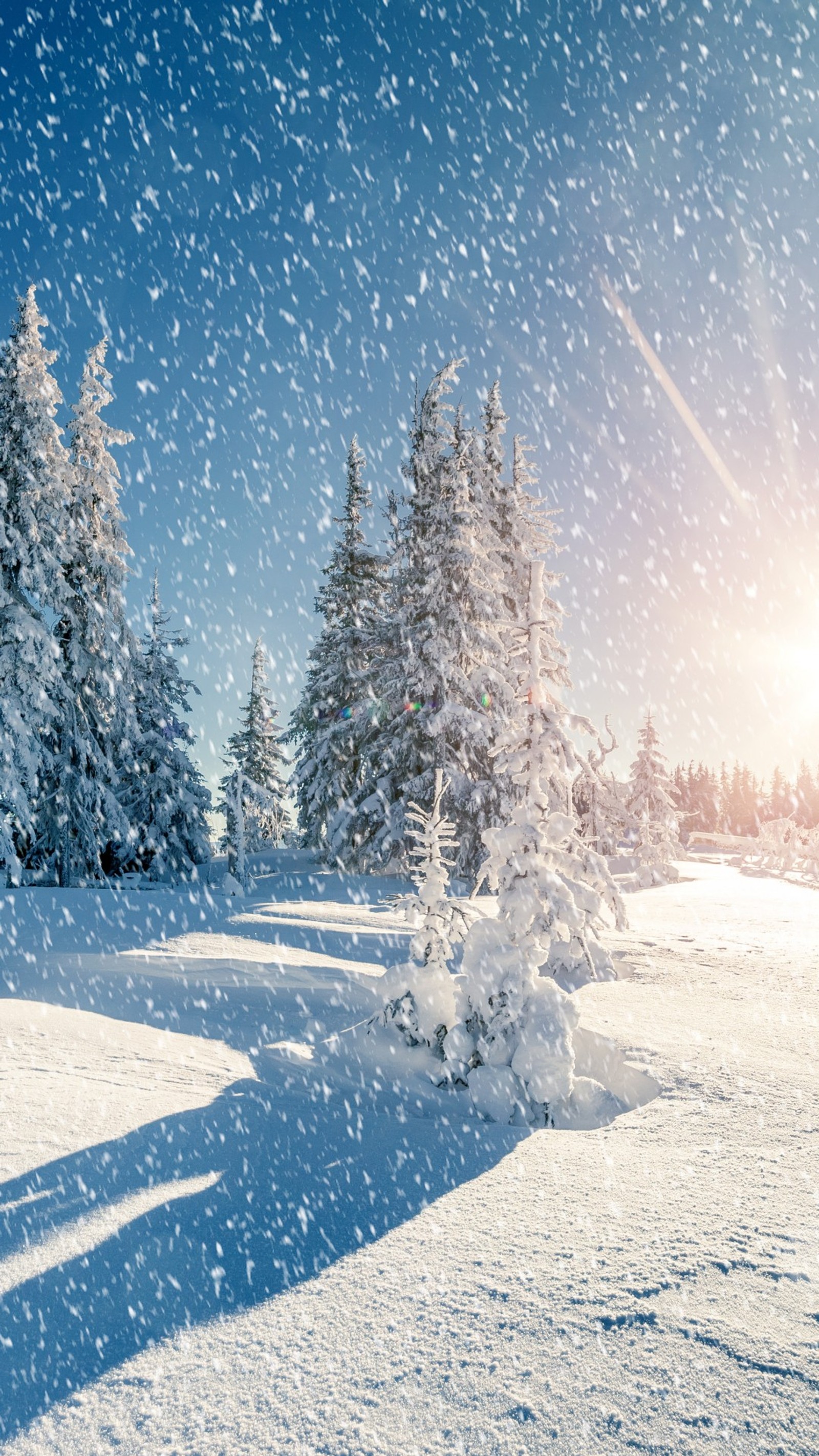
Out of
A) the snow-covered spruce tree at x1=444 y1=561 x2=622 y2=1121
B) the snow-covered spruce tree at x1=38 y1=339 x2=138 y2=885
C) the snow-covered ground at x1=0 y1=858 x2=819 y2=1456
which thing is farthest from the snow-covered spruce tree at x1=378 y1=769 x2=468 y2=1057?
the snow-covered spruce tree at x1=38 y1=339 x2=138 y2=885

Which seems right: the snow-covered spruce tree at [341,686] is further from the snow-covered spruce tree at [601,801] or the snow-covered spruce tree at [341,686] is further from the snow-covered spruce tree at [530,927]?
the snow-covered spruce tree at [530,927]

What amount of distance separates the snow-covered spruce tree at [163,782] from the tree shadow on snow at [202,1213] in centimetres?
2388

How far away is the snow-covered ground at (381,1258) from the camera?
218 centimetres

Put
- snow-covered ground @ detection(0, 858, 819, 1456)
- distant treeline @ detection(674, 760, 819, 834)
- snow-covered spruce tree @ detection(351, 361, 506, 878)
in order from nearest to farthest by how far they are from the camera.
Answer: snow-covered ground @ detection(0, 858, 819, 1456)
snow-covered spruce tree @ detection(351, 361, 506, 878)
distant treeline @ detection(674, 760, 819, 834)

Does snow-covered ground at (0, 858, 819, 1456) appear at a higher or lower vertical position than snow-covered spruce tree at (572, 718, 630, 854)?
lower

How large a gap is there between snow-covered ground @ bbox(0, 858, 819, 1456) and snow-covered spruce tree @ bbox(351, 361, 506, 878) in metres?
12.0

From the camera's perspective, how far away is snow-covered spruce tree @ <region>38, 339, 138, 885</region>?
20.1 metres

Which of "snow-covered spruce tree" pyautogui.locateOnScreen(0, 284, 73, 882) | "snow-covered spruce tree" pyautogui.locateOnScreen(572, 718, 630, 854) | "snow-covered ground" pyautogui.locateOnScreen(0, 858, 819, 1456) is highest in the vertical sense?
"snow-covered spruce tree" pyautogui.locateOnScreen(0, 284, 73, 882)

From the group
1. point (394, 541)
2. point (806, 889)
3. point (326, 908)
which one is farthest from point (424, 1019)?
point (806, 889)

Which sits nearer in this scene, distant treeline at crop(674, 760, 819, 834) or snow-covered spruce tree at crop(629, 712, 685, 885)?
snow-covered spruce tree at crop(629, 712, 685, 885)

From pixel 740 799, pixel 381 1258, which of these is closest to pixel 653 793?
pixel 381 1258

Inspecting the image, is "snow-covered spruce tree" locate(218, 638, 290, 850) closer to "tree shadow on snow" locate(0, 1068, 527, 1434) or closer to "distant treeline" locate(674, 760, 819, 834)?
"tree shadow on snow" locate(0, 1068, 527, 1434)

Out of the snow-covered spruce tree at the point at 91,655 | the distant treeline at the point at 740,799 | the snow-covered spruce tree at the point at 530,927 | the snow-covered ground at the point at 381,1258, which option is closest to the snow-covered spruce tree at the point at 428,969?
the snow-covered spruce tree at the point at 530,927

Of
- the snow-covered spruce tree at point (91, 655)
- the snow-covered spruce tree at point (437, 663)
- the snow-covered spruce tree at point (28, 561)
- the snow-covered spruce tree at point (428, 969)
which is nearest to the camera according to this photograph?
the snow-covered spruce tree at point (428, 969)
